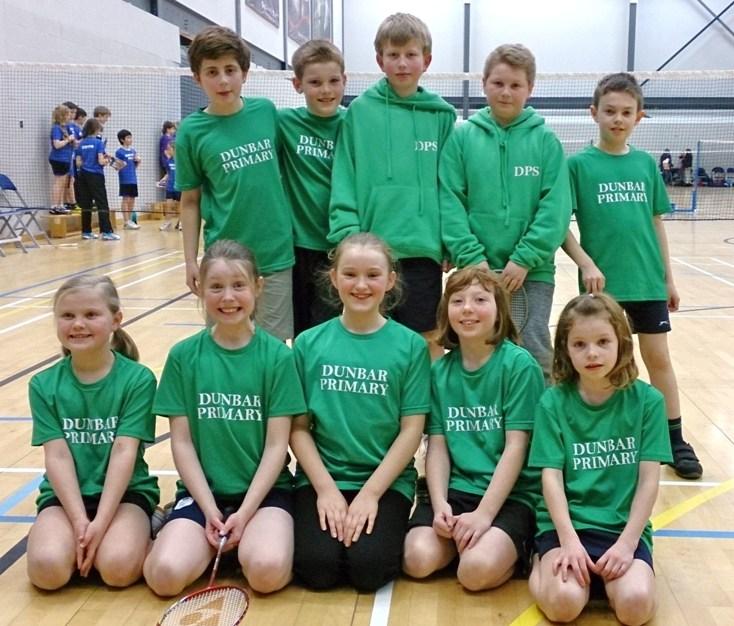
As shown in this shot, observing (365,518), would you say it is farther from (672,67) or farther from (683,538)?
(672,67)

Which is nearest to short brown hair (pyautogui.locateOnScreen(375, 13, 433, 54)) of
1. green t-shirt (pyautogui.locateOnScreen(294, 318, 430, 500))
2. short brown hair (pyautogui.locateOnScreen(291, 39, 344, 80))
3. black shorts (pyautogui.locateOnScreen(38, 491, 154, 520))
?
short brown hair (pyautogui.locateOnScreen(291, 39, 344, 80))

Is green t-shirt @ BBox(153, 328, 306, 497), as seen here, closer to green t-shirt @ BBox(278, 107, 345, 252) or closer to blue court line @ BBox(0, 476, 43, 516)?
green t-shirt @ BBox(278, 107, 345, 252)

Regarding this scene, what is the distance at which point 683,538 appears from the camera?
124 inches

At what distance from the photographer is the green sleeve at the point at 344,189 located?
3340 mm

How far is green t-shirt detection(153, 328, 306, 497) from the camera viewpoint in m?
2.97

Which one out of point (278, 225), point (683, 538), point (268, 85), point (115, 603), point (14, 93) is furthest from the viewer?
point (268, 85)

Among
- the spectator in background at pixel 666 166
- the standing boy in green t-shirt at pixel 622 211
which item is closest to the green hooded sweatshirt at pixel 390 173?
the standing boy in green t-shirt at pixel 622 211

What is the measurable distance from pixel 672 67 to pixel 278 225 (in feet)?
83.6

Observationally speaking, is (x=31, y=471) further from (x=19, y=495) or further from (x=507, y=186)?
(x=507, y=186)

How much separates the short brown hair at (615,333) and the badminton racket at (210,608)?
1244 mm

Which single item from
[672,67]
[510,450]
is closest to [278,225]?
[510,450]

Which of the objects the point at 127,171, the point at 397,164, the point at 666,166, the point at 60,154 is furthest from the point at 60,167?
the point at 666,166

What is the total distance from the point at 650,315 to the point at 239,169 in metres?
1.84

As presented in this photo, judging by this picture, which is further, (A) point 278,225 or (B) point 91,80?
(B) point 91,80
